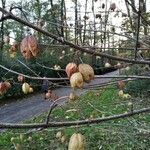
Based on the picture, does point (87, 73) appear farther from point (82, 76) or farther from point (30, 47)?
point (30, 47)

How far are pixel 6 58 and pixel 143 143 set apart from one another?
11443 millimetres

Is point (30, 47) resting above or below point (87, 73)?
above

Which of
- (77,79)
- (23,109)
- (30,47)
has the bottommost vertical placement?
(23,109)

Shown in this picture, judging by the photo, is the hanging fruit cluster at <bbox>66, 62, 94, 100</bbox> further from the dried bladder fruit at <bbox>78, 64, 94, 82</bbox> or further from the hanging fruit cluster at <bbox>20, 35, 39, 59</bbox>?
the hanging fruit cluster at <bbox>20, 35, 39, 59</bbox>

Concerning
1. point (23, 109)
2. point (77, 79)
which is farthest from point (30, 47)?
point (23, 109)

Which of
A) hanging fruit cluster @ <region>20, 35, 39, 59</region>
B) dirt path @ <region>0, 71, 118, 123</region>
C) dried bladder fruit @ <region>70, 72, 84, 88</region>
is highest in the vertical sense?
hanging fruit cluster @ <region>20, 35, 39, 59</region>

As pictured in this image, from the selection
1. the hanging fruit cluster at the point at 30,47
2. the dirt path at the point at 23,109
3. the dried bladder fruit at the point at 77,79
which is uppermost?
the hanging fruit cluster at the point at 30,47

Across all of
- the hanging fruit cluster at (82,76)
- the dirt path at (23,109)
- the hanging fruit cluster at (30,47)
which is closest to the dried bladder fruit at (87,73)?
the hanging fruit cluster at (82,76)

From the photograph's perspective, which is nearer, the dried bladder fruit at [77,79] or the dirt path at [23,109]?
the dried bladder fruit at [77,79]

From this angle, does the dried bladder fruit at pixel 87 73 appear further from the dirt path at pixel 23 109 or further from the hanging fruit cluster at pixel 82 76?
the dirt path at pixel 23 109

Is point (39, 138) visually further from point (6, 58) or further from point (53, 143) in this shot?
point (6, 58)

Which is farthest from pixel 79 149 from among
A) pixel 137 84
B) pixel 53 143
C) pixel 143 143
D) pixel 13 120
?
pixel 137 84

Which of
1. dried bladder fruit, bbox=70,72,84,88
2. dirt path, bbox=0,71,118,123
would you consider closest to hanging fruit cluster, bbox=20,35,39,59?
dried bladder fruit, bbox=70,72,84,88

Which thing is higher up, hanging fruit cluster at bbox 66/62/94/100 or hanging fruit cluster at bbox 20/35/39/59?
hanging fruit cluster at bbox 20/35/39/59
